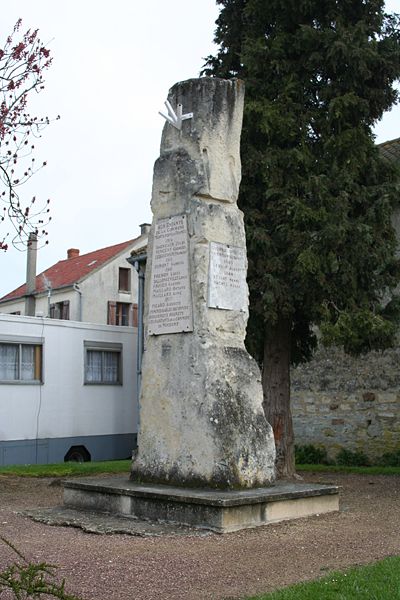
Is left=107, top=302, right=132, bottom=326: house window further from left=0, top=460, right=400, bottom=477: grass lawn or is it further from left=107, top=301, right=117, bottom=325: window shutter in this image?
Answer: left=0, top=460, right=400, bottom=477: grass lawn

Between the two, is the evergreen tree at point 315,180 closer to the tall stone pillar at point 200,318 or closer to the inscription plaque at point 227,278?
the inscription plaque at point 227,278

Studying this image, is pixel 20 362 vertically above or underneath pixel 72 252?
underneath

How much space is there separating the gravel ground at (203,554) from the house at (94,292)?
25.4m

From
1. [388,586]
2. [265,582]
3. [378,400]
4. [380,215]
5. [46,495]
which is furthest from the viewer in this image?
[378,400]

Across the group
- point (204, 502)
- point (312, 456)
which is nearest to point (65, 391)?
point (312, 456)

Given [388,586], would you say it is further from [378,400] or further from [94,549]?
[378,400]

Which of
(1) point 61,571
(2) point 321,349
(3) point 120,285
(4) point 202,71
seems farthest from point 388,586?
(3) point 120,285

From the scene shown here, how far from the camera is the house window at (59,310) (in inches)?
1334

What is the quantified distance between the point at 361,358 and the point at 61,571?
1166 cm

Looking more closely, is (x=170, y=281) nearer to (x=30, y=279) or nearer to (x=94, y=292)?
→ (x=30, y=279)

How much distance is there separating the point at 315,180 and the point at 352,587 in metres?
7.61

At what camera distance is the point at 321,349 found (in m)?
17.2

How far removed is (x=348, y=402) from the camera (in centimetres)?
1659

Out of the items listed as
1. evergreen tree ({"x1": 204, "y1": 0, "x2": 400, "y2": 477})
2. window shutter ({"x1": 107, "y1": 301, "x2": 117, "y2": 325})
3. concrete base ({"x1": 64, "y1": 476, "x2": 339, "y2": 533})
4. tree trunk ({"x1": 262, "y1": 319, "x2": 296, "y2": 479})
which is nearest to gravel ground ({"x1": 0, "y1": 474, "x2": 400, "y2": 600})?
concrete base ({"x1": 64, "y1": 476, "x2": 339, "y2": 533})
